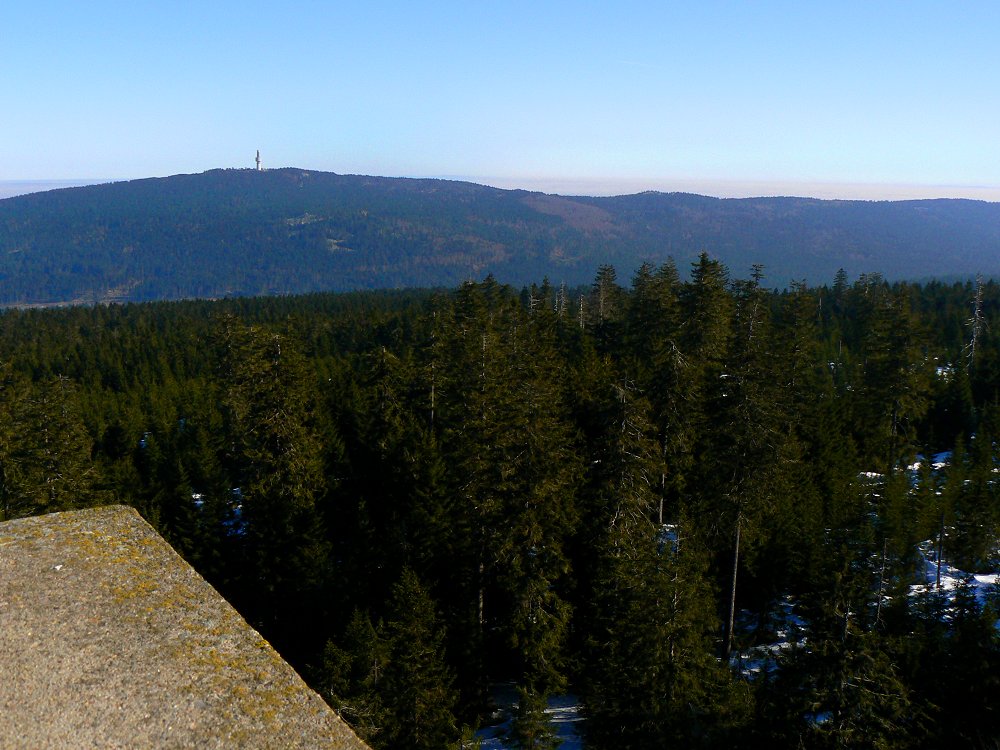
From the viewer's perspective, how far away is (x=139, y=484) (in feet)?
112

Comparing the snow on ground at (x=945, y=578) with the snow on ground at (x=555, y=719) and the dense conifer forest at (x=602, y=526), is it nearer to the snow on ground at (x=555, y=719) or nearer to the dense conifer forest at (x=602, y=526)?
the dense conifer forest at (x=602, y=526)

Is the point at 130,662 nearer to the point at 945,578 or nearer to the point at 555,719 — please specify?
the point at 555,719

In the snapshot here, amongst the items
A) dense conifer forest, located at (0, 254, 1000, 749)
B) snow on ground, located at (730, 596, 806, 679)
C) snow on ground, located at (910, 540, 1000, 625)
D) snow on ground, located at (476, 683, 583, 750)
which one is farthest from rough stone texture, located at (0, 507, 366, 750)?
snow on ground, located at (910, 540, 1000, 625)

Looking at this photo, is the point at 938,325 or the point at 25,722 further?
the point at 938,325

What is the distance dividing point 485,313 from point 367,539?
65.1 ft

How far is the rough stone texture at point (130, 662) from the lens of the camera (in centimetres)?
416

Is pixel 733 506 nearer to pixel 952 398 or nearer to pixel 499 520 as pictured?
pixel 499 520

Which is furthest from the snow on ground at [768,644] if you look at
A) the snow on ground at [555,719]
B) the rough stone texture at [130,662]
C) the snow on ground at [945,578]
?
the rough stone texture at [130,662]

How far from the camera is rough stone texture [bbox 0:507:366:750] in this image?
4156 millimetres

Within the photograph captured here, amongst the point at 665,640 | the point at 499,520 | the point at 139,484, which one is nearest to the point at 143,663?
the point at 665,640

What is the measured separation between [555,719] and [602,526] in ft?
22.5

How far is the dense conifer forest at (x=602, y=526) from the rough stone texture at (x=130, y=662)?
11734 millimetres

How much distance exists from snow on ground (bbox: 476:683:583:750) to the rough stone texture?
55.0 feet

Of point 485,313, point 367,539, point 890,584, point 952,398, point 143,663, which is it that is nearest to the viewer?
point 143,663
